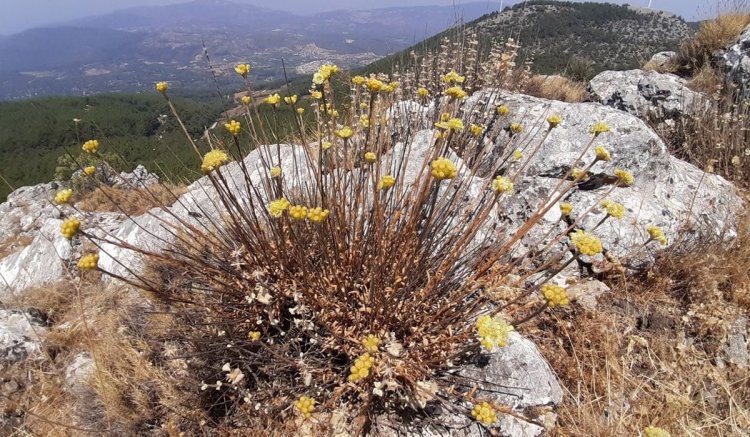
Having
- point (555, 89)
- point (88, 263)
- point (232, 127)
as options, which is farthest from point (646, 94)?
point (88, 263)

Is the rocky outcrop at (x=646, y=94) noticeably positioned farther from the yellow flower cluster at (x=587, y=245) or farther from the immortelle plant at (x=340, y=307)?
the yellow flower cluster at (x=587, y=245)

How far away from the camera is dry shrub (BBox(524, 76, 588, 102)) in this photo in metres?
7.82

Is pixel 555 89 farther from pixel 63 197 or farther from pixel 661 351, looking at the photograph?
pixel 63 197

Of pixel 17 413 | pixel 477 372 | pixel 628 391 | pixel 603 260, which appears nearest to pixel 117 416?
pixel 17 413

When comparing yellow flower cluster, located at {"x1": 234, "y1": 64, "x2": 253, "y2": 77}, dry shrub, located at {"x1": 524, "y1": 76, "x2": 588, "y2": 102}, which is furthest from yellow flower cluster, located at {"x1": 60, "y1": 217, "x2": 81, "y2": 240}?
dry shrub, located at {"x1": 524, "y1": 76, "x2": 588, "y2": 102}

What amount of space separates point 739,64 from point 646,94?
5.07 ft

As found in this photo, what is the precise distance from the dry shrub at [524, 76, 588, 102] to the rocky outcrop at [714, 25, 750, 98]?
2210 millimetres

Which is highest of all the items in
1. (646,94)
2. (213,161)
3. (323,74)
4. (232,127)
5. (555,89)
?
(323,74)

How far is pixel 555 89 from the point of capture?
27.2ft

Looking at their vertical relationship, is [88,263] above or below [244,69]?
below

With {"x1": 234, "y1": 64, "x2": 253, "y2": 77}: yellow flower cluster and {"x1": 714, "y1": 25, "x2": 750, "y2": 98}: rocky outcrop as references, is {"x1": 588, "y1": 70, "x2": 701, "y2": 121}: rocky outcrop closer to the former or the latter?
{"x1": 714, "y1": 25, "x2": 750, "y2": 98}: rocky outcrop

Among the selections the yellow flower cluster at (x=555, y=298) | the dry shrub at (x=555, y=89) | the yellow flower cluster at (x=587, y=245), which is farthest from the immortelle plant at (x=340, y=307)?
the dry shrub at (x=555, y=89)

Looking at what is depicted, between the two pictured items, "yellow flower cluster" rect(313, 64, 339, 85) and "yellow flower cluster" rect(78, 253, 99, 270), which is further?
"yellow flower cluster" rect(313, 64, 339, 85)

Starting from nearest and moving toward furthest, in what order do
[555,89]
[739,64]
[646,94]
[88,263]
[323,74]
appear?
[88,263] < [323,74] < [739,64] < [646,94] < [555,89]
